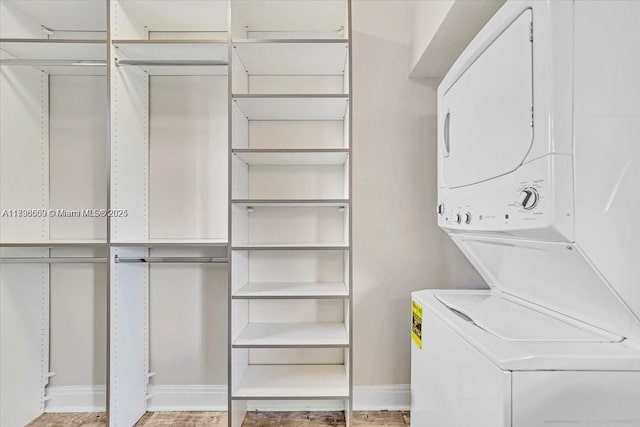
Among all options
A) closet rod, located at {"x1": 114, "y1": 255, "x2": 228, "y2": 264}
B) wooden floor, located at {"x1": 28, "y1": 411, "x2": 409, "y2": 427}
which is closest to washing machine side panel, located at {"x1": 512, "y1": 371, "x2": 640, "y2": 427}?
wooden floor, located at {"x1": 28, "y1": 411, "x2": 409, "y2": 427}

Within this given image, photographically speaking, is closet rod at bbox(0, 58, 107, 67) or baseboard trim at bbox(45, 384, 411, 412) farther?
baseboard trim at bbox(45, 384, 411, 412)

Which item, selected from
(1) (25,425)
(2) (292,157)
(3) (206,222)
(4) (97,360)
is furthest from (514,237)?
(1) (25,425)

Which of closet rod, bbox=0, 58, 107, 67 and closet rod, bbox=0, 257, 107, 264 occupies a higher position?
closet rod, bbox=0, 58, 107, 67

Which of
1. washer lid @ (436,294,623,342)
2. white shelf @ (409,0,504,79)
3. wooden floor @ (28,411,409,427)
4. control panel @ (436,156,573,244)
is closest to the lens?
control panel @ (436,156,573,244)

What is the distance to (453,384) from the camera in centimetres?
106

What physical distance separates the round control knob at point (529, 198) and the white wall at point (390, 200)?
48.0 inches

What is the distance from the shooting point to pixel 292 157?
6.40 feet

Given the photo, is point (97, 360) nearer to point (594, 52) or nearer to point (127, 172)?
point (127, 172)

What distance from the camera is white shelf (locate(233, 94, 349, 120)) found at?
1.78 metres

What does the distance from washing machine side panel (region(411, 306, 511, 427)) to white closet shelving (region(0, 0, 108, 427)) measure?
1.75 meters

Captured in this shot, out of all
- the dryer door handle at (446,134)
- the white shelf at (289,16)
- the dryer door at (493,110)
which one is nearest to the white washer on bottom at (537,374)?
the dryer door at (493,110)

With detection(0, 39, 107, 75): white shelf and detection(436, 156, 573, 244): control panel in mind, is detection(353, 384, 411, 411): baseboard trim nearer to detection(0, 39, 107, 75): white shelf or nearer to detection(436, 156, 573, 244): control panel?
detection(436, 156, 573, 244): control panel

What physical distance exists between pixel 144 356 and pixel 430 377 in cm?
162

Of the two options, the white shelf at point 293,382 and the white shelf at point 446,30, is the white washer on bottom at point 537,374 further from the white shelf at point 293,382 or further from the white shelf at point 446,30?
the white shelf at point 446,30
